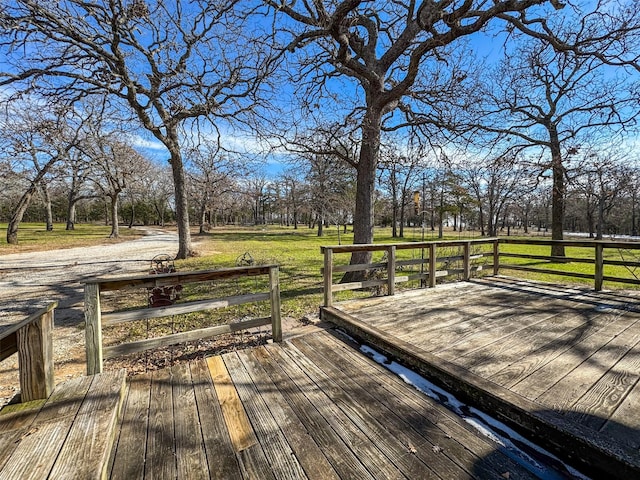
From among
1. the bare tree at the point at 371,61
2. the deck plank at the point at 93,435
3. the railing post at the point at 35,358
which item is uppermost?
the bare tree at the point at 371,61

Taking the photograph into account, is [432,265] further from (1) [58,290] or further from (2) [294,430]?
(1) [58,290]

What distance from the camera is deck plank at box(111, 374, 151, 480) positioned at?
1.69 meters

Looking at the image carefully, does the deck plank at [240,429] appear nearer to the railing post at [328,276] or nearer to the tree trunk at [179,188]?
the railing post at [328,276]

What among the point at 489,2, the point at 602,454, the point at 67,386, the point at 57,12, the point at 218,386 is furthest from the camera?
the point at 57,12

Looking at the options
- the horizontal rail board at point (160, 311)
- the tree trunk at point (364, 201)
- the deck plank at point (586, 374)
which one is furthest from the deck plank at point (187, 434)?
the tree trunk at point (364, 201)

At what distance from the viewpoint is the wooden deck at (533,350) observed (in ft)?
6.30

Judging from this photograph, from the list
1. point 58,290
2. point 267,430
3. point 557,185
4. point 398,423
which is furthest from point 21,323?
point 557,185

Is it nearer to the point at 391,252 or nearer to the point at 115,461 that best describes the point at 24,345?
the point at 115,461

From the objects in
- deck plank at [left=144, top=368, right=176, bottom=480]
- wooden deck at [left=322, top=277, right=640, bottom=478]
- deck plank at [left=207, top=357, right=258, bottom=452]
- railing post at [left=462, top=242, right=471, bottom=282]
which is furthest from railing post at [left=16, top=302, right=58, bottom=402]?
railing post at [left=462, top=242, right=471, bottom=282]

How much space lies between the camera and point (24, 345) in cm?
195

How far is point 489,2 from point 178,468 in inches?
321

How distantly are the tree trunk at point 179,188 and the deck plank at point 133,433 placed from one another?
9.76m

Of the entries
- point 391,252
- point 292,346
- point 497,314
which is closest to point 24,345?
point 292,346

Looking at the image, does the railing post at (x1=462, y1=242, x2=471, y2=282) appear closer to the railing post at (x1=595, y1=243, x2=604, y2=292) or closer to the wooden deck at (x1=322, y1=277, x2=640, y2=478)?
the wooden deck at (x1=322, y1=277, x2=640, y2=478)
